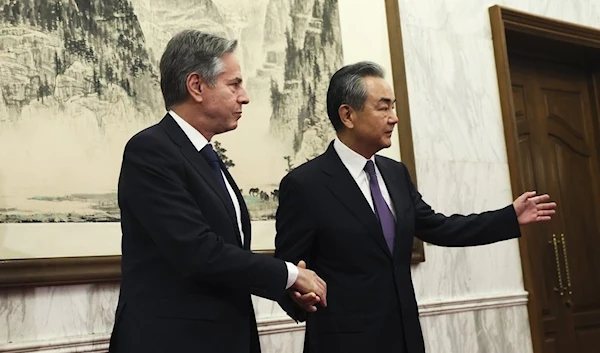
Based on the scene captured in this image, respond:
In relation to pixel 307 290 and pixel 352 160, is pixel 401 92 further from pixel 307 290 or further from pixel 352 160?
pixel 307 290

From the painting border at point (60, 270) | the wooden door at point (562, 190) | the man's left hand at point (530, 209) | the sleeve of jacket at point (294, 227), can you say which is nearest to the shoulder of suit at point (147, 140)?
the sleeve of jacket at point (294, 227)

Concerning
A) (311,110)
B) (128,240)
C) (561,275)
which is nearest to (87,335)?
(128,240)

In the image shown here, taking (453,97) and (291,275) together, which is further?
(453,97)

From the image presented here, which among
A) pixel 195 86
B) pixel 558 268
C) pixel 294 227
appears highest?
pixel 195 86

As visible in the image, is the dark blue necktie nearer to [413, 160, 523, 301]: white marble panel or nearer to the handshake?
the handshake

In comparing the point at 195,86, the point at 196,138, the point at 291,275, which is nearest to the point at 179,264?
the point at 291,275

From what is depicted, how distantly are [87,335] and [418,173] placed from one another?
1.84 m

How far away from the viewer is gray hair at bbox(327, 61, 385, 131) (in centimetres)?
280

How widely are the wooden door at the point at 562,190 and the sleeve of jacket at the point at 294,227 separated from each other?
236 cm

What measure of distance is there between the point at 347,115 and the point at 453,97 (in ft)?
5.26

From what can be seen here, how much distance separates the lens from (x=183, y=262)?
1.94 meters

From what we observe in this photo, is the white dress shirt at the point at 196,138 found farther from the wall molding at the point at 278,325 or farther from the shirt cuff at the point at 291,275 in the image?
the wall molding at the point at 278,325

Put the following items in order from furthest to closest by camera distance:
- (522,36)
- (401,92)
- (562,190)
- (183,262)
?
(562,190) → (522,36) → (401,92) → (183,262)

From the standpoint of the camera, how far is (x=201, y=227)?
1.96 meters
